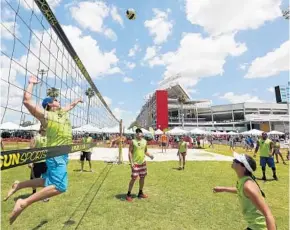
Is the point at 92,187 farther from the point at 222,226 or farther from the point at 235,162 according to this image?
the point at 235,162

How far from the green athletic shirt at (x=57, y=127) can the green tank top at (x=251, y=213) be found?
2.73m

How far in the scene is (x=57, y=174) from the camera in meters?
3.57

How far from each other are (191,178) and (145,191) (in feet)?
9.70

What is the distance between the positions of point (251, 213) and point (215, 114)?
9164cm

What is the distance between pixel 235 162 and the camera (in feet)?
9.57

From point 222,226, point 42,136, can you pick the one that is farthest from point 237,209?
point 42,136

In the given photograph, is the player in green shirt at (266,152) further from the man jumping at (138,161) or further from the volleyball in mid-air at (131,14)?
the volleyball in mid-air at (131,14)

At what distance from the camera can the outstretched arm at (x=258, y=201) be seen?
238 centimetres

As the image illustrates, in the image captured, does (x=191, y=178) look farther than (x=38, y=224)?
Yes

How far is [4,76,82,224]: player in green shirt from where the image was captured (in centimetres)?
321

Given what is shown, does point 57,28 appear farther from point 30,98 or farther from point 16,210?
point 16,210

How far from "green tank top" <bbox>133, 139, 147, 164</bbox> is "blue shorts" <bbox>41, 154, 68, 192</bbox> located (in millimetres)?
3143

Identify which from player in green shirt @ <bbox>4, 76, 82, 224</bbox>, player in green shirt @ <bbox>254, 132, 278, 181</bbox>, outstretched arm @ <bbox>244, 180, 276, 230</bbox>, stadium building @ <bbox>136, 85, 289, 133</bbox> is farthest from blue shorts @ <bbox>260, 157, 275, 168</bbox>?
stadium building @ <bbox>136, 85, 289, 133</bbox>

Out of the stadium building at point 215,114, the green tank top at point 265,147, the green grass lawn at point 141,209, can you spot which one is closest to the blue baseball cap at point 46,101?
the green grass lawn at point 141,209
